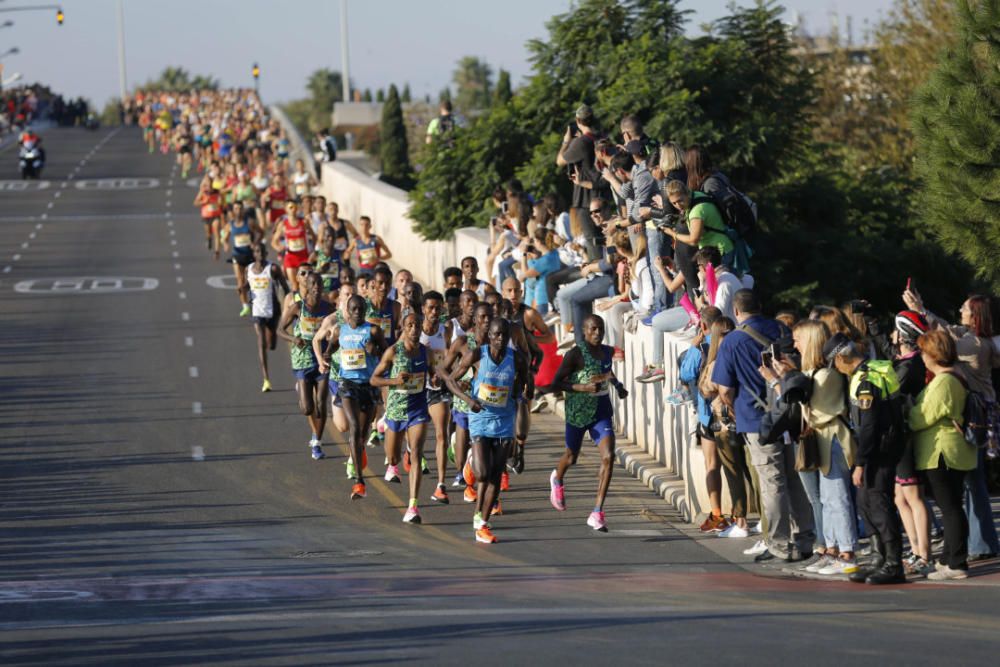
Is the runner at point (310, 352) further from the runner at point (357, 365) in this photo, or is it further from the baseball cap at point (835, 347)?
the baseball cap at point (835, 347)

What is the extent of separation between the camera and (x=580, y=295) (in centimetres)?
1942

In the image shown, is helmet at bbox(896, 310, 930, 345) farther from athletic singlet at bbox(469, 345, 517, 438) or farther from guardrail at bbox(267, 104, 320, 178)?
guardrail at bbox(267, 104, 320, 178)

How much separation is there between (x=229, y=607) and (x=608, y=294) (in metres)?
8.95

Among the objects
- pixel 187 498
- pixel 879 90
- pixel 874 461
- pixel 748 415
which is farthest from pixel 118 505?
pixel 879 90

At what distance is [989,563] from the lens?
1248cm

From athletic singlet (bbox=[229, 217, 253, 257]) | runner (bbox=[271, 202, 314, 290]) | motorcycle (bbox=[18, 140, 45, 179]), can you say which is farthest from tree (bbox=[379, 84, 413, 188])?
runner (bbox=[271, 202, 314, 290])

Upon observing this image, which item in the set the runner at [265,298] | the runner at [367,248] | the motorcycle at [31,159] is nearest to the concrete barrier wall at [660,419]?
the runner at [367,248]

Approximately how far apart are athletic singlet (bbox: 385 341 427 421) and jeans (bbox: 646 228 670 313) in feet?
10.0

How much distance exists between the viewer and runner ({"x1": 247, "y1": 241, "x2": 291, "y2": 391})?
2197 cm

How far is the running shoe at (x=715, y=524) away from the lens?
47.5 feet

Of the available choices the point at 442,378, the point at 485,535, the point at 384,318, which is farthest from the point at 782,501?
the point at 384,318

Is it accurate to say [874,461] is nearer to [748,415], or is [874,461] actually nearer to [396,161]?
[748,415]

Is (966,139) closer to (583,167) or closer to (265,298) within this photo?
(583,167)

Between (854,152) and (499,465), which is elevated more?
(854,152)
